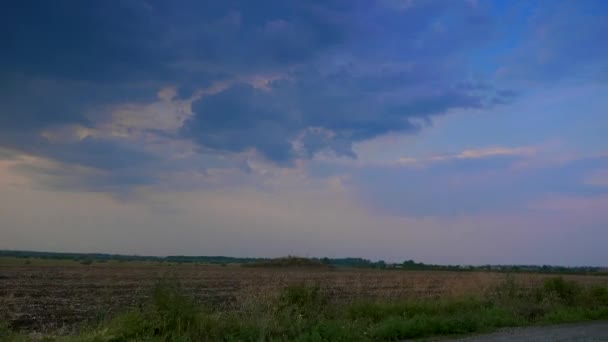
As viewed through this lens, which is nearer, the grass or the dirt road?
the grass

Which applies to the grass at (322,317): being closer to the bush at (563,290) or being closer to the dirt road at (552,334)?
the bush at (563,290)

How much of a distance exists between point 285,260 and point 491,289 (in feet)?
318

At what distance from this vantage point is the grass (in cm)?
1328

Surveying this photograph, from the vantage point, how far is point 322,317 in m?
17.3

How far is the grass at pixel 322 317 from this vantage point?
13.3 m

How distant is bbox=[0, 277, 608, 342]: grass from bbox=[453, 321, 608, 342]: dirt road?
4.06 ft

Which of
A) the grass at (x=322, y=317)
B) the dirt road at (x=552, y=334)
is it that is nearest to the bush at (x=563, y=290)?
the grass at (x=322, y=317)

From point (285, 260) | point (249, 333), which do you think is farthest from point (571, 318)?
point (285, 260)

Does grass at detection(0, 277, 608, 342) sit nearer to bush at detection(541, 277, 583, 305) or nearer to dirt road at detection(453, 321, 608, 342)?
bush at detection(541, 277, 583, 305)

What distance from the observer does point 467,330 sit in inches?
707

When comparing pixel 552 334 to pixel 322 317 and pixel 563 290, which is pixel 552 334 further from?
pixel 563 290

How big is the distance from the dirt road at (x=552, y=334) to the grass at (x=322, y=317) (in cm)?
124

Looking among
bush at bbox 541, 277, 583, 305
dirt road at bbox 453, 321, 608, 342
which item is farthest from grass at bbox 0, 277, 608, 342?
dirt road at bbox 453, 321, 608, 342

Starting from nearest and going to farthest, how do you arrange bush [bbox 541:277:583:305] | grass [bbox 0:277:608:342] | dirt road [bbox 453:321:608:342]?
grass [bbox 0:277:608:342] < dirt road [bbox 453:321:608:342] < bush [bbox 541:277:583:305]
